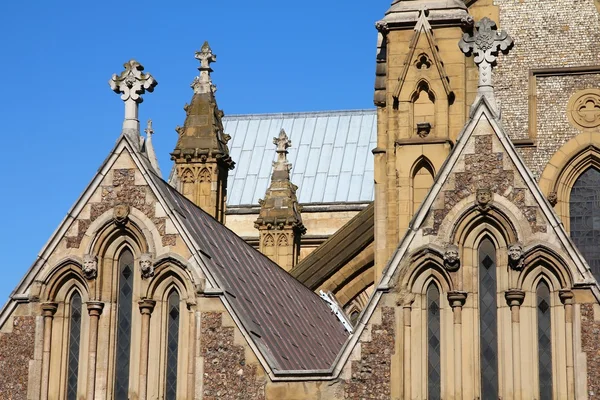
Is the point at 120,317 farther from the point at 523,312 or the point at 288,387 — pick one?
the point at 523,312

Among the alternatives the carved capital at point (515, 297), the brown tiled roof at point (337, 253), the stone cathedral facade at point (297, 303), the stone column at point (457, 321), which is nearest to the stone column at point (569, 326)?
the stone cathedral facade at point (297, 303)

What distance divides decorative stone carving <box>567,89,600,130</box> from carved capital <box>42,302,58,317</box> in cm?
1036

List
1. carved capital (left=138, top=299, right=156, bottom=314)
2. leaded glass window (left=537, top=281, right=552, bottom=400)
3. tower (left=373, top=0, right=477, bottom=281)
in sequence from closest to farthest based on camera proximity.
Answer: leaded glass window (left=537, top=281, right=552, bottom=400) < carved capital (left=138, top=299, right=156, bottom=314) < tower (left=373, top=0, right=477, bottom=281)

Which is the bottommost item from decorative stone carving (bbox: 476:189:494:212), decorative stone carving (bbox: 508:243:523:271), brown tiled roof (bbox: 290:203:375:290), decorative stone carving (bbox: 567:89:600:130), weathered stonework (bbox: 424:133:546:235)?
decorative stone carving (bbox: 508:243:523:271)

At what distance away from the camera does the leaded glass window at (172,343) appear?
2371 centimetres

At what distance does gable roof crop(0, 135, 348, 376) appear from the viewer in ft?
77.6

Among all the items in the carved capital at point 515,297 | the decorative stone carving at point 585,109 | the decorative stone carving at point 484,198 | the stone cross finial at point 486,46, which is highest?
the decorative stone carving at point 585,109

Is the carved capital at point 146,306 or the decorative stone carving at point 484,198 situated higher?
the decorative stone carving at point 484,198

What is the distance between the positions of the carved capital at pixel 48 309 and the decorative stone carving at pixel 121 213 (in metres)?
1.41

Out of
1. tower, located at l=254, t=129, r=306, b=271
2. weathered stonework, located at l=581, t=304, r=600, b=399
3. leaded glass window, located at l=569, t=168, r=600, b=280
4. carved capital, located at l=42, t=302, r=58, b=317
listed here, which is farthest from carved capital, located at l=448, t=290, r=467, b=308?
tower, located at l=254, t=129, r=306, b=271

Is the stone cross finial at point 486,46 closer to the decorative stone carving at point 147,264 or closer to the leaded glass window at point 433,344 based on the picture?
the leaded glass window at point 433,344

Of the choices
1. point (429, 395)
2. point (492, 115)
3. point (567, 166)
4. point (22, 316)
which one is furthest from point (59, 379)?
point (567, 166)

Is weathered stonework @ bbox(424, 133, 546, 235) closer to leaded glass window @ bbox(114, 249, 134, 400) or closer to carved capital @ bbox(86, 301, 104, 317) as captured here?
leaded glass window @ bbox(114, 249, 134, 400)

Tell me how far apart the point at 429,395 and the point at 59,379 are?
195 inches
